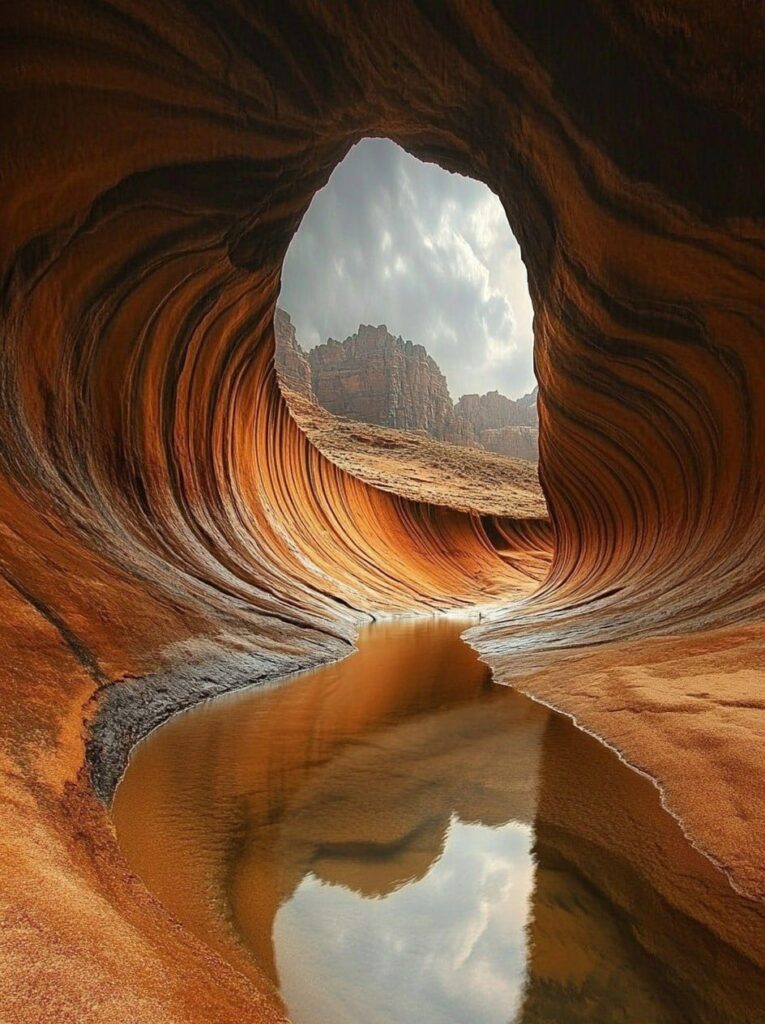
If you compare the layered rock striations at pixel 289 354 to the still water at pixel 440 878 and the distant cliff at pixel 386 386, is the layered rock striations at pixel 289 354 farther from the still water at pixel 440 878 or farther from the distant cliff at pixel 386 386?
the still water at pixel 440 878

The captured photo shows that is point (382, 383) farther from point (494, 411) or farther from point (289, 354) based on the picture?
point (494, 411)

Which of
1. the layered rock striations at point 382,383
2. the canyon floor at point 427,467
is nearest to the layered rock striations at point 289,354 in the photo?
the layered rock striations at point 382,383

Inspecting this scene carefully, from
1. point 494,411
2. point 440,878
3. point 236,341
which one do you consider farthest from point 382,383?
point 440,878

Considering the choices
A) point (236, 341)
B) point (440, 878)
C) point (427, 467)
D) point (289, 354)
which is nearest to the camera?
point (440, 878)

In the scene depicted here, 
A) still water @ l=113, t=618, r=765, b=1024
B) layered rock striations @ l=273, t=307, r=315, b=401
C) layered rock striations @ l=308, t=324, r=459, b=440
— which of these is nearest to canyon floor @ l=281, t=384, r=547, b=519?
layered rock striations @ l=273, t=307, r=315, b=401

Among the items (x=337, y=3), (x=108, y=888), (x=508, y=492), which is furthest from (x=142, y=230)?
(x=508, y=492)

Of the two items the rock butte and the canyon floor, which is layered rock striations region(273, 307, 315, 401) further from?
the rock butte
